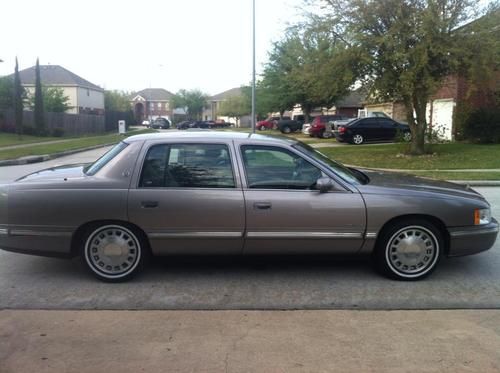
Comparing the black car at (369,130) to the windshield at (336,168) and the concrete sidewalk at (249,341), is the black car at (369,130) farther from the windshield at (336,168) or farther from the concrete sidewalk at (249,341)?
the concrete sidewalk at (249,341)

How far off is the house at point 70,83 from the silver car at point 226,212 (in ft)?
176

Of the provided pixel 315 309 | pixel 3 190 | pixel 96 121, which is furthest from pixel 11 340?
pixel 96 121

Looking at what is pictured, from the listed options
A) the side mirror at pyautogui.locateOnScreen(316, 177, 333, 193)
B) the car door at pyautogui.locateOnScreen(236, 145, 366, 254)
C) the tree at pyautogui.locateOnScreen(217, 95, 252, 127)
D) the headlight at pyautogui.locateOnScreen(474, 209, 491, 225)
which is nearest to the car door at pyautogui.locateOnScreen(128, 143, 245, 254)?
the car door at pyautogui.locateOnScreen(236, 145, 366, 254)

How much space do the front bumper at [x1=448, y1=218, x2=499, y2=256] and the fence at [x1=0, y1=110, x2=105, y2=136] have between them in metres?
38.3

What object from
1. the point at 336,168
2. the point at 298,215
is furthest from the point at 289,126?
the point at 298,215

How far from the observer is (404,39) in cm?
1655

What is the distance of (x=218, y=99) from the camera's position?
116125mm

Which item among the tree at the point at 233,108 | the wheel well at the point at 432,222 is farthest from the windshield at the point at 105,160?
the tree at the point at 233,108

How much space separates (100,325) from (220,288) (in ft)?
4.10

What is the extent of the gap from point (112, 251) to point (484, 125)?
836 inches

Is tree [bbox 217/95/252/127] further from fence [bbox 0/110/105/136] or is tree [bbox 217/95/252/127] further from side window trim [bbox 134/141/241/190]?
side window trim [bbox 134/141/241/190]

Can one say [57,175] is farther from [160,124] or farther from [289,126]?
[160,124]

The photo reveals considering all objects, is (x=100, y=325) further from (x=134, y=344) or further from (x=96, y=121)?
(x=96, y=121)

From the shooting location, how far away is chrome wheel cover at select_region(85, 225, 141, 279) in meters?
4.96
